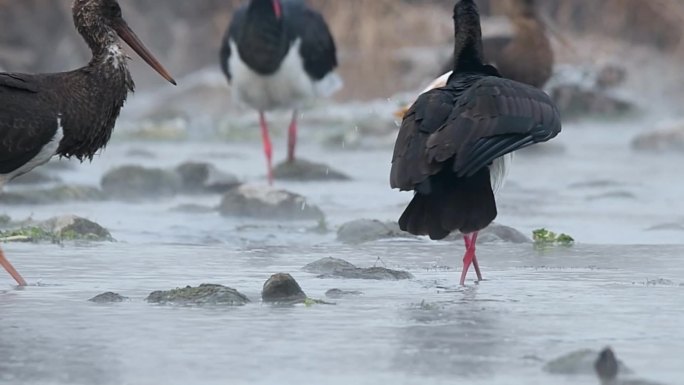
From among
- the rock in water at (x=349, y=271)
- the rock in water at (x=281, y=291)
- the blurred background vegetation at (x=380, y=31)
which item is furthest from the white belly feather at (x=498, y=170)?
the blurred background vegetation at (x=380, y=31)

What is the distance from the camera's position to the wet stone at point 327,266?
6.75 metres

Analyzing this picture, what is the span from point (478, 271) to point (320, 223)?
2.26 m

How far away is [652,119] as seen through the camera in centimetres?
1638

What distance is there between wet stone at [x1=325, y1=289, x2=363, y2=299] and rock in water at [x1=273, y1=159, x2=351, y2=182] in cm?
556

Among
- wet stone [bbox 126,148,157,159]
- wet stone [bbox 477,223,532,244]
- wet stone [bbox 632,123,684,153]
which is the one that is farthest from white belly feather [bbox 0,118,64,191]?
wet stone [bbox 632,123,684,153]

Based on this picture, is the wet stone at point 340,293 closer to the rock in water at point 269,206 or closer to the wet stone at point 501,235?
the wet stone at point 501,235

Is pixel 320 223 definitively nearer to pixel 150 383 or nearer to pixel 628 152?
pixel 150 383

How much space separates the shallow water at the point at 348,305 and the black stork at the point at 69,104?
54 centimetres

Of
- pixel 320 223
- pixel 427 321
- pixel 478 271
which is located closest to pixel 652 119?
pixel 320 223

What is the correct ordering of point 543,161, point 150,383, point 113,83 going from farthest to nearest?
point 543,161 → point 113,83 → point 150,383

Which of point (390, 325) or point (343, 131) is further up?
point (343, 131)

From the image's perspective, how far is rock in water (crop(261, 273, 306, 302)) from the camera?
585cm

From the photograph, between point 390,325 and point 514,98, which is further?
point 514,98

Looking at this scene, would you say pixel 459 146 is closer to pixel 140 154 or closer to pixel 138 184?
pixel 138 184
